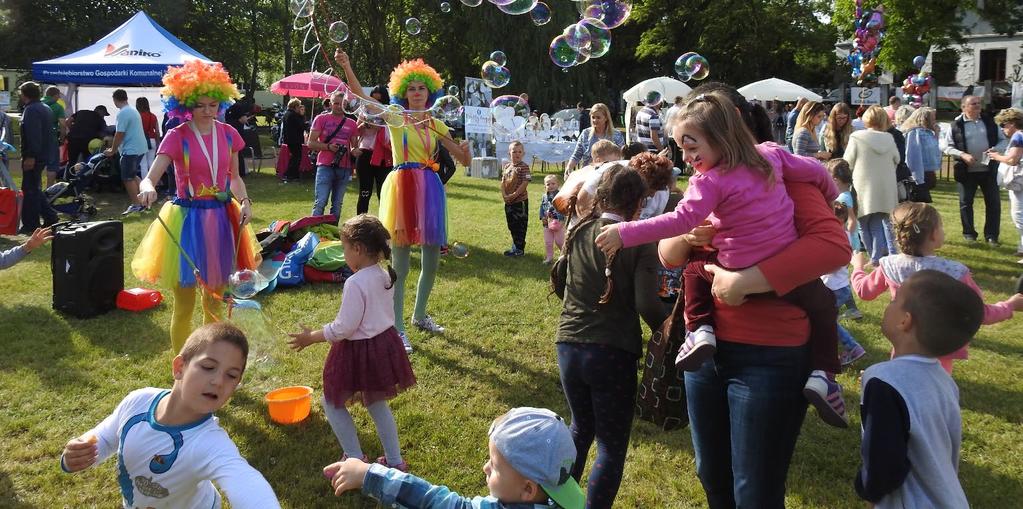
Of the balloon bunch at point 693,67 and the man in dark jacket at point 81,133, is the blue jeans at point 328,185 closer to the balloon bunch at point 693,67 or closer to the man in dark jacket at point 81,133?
the balloon bunch at point 693,67

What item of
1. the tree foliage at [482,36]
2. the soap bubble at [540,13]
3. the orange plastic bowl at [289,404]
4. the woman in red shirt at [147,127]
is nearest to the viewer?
the orange plastic bowl at [289,404]

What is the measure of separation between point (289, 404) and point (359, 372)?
2.83 ft

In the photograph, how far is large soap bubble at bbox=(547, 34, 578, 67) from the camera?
5887 millimetres

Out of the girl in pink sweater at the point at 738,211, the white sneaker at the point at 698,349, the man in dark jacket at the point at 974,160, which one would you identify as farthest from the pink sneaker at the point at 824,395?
the man in dark jacket at the point at 974,160

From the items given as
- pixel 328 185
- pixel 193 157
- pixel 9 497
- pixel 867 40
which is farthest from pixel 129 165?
pixel 867 40

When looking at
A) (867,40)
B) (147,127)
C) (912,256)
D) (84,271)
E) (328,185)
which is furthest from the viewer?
(867,40)

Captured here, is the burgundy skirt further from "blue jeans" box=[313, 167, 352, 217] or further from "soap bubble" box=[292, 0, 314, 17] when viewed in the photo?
"blue jeans" box=[313, 167, 352, 217]

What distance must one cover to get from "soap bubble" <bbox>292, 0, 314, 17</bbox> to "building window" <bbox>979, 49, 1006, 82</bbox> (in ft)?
154

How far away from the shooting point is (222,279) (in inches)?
177

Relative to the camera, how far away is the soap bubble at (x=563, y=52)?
589 centimetres

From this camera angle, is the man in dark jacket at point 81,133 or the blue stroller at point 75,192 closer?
the blue stroller at point 75,192

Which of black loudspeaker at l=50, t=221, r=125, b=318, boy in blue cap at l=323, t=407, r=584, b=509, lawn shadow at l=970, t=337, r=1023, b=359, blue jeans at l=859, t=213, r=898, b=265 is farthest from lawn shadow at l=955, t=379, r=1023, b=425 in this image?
black loudspeaker at l=50, t=221, r=125, b=318

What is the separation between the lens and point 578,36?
582cm

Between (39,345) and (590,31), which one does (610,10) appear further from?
(39,345)
